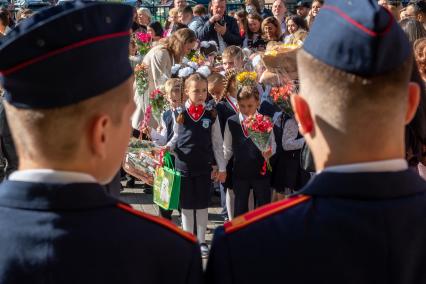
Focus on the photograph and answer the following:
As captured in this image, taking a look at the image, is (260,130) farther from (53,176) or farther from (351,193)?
(53,176)

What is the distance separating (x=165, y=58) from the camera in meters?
7.77

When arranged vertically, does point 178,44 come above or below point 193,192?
above

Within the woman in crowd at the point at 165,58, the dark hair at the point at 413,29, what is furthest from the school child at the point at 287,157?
the woman in crowd at the point at 165,58

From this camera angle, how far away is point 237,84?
257 inches

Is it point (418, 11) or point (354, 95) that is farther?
point (418, 11)

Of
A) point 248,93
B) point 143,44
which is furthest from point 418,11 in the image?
point 248,93

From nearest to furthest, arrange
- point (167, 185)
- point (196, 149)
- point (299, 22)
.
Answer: point (196, 149) → point (167, 185) → point (299, 22)

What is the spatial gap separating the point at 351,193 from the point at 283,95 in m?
3.82

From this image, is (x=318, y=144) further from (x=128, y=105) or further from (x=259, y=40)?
(x=259, y=40)

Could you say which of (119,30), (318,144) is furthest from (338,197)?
(119,30)

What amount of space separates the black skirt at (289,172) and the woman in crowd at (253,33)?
4381mm

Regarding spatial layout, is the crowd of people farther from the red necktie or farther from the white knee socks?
the white knee socks

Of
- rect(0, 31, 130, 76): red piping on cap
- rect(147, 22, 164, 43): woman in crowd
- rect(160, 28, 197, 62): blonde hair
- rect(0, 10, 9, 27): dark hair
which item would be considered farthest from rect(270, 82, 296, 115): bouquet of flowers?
rect(0, 10, 9, 27): dark hair

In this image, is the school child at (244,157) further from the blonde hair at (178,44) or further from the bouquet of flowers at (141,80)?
the blonde hair at (178,44)
